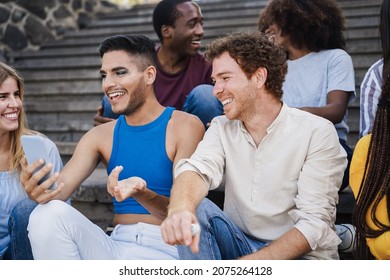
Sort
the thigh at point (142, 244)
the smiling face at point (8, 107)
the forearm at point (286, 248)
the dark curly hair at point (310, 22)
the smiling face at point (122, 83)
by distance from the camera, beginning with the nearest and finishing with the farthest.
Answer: the forearm at point (286, 248) → the thigh at point (142, 244) → the smiling face at point (122, 83) → the smiling face at point (8, 107) → the dark curly hair at point (310, 22)

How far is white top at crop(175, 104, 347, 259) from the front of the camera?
1.87 meters

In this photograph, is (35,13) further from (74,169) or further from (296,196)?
(296,196)

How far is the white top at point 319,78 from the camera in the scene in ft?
8.80

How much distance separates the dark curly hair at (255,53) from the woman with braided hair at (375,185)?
0.43 meters

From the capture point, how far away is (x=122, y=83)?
2236mm

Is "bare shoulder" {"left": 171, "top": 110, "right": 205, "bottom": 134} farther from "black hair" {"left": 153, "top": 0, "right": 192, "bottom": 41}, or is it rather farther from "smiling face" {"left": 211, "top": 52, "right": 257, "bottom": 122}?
"black hair" {"left": 153, "top": 0, "right": 192, "bottom": 41}

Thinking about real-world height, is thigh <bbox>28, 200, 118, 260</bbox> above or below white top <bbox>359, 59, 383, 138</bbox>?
below

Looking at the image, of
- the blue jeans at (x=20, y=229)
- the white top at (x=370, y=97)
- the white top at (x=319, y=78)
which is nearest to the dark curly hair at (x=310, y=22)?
the white top at (x=319, y=78)

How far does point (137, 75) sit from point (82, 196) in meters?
0.89

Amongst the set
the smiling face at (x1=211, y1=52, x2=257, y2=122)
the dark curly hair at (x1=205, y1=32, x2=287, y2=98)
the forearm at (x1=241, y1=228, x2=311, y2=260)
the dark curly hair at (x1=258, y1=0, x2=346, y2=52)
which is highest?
the dark curly hair at (x1=258, y1=0, x2=346, y2=52)

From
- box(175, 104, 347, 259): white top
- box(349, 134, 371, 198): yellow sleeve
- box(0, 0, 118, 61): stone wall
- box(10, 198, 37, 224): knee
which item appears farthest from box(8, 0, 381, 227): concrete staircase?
box(349, 134, 371, 198): yellow sleeve

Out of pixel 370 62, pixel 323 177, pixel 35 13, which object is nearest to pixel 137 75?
pixel 323 177

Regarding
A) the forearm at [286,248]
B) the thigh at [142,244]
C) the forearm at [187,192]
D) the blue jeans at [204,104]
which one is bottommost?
the thigh at [142,244]

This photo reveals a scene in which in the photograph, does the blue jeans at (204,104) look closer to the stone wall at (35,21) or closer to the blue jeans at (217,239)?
the blue jeans at (217,239)
